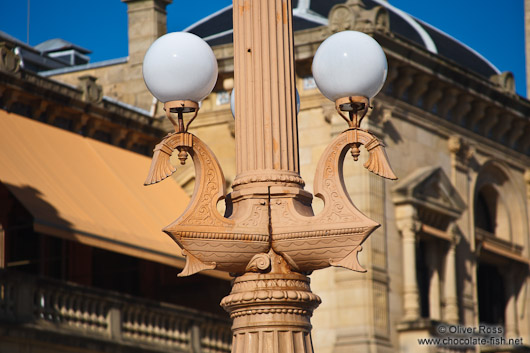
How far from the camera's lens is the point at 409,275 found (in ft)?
85.5

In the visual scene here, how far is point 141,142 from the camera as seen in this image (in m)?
27.8

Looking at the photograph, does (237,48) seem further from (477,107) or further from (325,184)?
(477,107)

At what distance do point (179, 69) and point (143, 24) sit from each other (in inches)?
857

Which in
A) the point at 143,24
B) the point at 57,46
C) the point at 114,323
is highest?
the point at 57,46

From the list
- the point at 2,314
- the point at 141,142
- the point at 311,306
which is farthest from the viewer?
the point at 141,142

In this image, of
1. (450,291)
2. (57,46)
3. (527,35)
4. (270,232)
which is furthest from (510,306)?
(270,232)

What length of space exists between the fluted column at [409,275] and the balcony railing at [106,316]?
3713 millimetres

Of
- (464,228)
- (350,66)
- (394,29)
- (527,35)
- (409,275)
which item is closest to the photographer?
(350,66)

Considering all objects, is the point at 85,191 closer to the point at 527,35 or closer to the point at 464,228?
the point at 464,228

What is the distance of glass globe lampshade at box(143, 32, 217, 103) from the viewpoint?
7.91 m

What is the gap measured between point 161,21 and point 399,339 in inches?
360

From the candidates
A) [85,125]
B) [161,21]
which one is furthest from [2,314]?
[161,21]

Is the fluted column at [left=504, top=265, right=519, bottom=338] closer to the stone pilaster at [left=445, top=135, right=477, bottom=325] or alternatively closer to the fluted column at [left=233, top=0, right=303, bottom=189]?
the stone pilaster at [left=445, top=135, right=477, bottom=325]

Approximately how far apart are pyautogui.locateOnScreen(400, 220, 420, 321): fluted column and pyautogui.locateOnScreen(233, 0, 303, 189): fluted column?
18.3 meters
